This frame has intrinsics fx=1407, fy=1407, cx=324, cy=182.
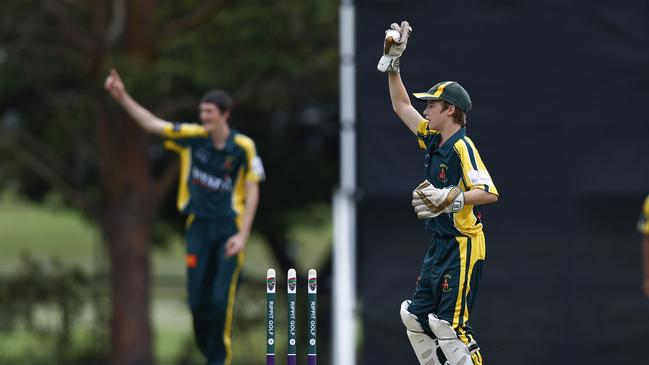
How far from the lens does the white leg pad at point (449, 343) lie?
793cm

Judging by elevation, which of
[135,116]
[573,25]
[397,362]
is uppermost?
[573,25]

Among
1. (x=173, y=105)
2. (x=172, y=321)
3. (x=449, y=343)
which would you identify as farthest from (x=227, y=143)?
(x=172, y=321)

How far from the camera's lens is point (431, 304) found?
8055 millimetres

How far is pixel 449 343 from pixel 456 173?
969 mm

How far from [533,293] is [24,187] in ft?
34.0

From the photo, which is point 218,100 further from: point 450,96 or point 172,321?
point 172,321

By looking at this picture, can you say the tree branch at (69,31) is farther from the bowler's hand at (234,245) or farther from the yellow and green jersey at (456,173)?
the yellow and green jersey at (456,173)

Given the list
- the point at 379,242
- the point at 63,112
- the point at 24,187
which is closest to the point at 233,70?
the point at 63,112

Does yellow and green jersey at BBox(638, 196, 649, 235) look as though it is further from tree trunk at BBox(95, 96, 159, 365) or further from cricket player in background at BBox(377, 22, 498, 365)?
tree trunk at BBox(95, 96, 159, 365)

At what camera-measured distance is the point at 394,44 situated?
8.15 m

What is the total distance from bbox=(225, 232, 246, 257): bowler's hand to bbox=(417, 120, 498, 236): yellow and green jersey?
2.46 meters

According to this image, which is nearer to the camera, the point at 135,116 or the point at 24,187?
the point at 135,116

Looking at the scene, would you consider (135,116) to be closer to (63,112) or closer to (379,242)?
(379,242)

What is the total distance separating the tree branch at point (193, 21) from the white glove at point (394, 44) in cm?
838
